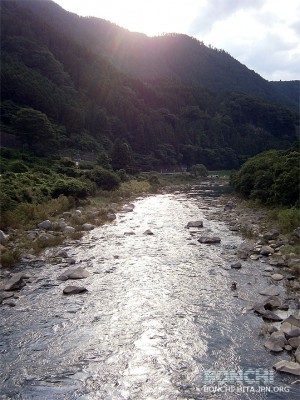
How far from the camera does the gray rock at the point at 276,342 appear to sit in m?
9.08

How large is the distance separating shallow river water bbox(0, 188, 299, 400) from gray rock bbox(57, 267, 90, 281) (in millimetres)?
315

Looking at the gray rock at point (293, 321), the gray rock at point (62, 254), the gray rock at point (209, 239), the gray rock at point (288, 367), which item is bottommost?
the gray rock at point (209, 239)

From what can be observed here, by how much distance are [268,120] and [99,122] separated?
112113mm

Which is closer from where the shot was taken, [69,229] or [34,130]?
[69,229]

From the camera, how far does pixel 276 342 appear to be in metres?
9.22

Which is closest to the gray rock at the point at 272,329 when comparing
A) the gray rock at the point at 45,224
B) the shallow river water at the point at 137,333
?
the shallow river water at the point at 137,333

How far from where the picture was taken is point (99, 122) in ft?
358

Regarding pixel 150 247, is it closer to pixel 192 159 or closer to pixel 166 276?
pixel 166 276

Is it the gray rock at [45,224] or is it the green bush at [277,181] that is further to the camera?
the green bush at [277,181]

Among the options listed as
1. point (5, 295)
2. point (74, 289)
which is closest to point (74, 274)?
point (74, 289)

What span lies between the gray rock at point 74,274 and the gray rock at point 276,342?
811cm

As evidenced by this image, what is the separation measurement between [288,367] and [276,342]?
3.54ft

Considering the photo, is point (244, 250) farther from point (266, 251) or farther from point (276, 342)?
point (276, 342)

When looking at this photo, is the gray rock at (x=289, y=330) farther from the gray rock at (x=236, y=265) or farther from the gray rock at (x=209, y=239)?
the gray rock at (x=209, y=239)
